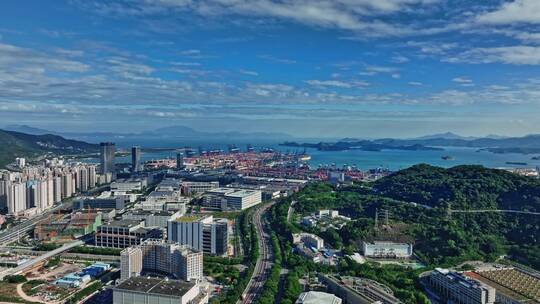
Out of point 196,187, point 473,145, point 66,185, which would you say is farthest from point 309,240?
point 473,145

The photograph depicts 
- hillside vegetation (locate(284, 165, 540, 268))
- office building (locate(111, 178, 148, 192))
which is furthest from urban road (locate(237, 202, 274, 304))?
office building (locate(111, 178, 148, 192))

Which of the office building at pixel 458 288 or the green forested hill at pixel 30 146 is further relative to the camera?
the green forested hill at pixel 30 146

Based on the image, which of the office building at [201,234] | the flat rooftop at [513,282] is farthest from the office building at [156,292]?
the flat rooftop at [513,282]

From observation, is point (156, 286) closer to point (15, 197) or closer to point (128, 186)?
point (15, 197)

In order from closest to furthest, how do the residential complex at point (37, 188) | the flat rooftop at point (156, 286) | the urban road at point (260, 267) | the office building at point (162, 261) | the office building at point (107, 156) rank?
the flat rooftop at point (156, 286), the urban road at point (260, 267), the office building at point (162, 261), the residential complex at point (37, 188), the office building at point (107, 156)

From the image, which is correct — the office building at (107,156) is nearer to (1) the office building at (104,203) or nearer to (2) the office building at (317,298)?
(1) the office building at (104,203)

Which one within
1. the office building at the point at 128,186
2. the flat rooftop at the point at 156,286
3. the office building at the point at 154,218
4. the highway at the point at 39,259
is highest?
the office building at the point at 128,186
